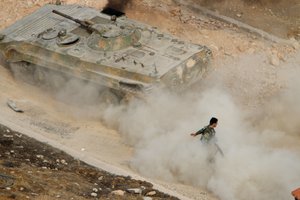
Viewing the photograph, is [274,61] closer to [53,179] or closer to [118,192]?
[118,192]

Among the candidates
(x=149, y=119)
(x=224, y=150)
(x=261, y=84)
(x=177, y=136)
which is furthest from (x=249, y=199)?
(x=261, y=84)

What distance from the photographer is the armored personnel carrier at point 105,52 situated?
13586 mm

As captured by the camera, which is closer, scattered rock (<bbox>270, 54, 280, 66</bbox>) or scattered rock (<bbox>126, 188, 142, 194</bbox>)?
scattered rock (<bbox>126, 188, 142, 194</bbox>)

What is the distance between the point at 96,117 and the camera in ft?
47.1

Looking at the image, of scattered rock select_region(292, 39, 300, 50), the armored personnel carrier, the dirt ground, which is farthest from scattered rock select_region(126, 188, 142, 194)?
scattered rock select_region(292, 39, 300, 50)

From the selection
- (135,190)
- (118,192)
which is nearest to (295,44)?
(135,190)

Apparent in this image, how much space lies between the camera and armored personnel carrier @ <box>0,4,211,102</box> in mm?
13586

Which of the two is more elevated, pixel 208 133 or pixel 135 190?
pixel 208 133

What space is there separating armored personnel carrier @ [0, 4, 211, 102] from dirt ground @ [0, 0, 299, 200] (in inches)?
37.1

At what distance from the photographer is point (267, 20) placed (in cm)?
1842

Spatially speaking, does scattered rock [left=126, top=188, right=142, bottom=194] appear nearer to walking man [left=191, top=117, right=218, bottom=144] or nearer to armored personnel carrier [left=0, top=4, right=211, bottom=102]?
walking man [left=191, top=117, right=218, bottom=144]

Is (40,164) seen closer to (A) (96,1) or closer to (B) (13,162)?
(B) (13,162)

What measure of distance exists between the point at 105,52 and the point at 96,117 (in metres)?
1.56

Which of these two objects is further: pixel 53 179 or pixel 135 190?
pixel 135 190
